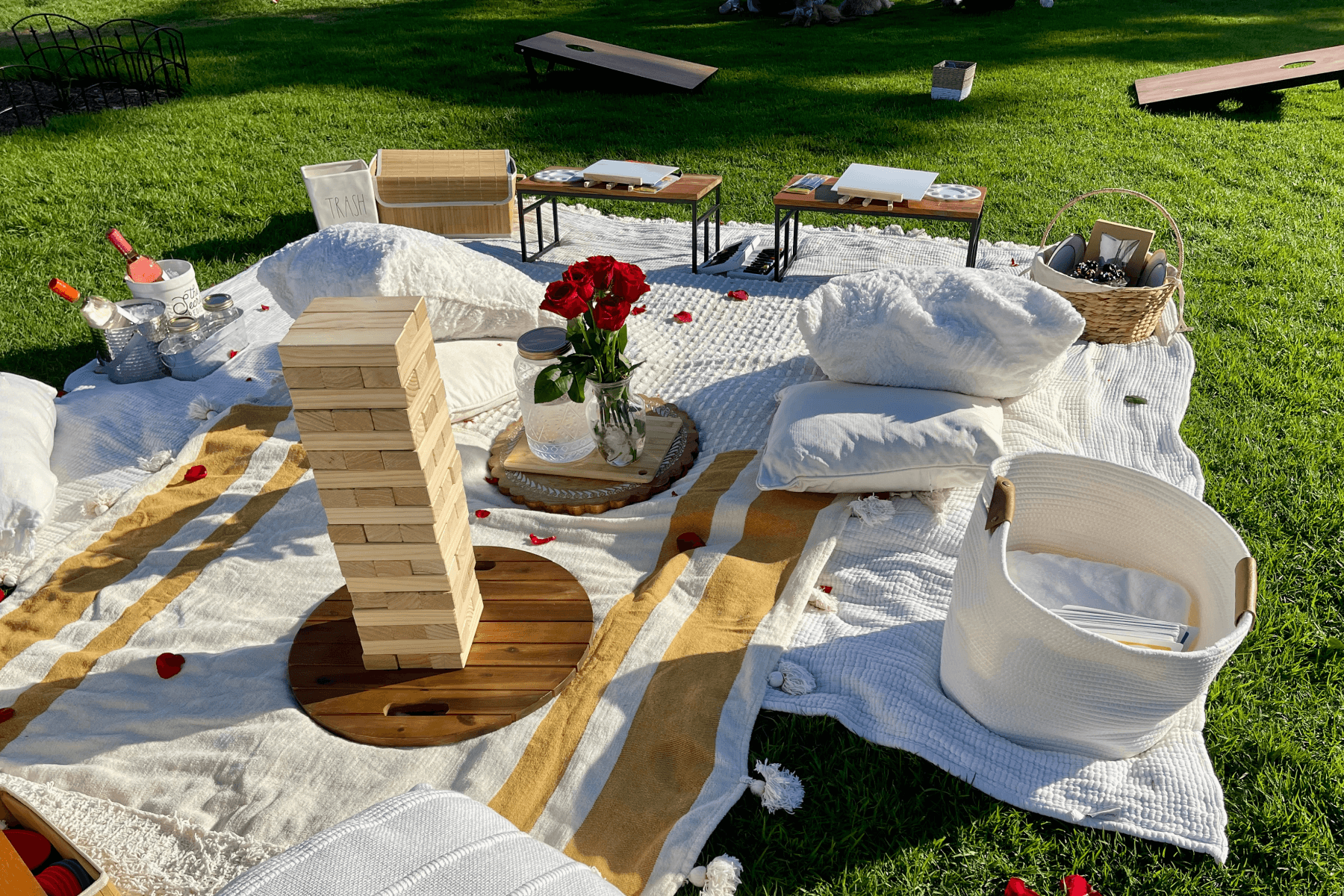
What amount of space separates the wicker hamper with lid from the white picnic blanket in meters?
1.31

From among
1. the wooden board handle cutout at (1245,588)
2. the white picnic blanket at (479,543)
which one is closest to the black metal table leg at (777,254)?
the white picnic blanket at (479,543)

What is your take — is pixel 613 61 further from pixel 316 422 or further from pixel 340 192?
pixel 316 422

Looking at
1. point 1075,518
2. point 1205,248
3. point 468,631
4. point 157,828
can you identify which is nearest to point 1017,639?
point 1075,518

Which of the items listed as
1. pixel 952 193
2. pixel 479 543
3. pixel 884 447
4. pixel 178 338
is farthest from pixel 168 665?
pixel 952 193

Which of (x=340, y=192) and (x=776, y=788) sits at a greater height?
(x=340, y=192)

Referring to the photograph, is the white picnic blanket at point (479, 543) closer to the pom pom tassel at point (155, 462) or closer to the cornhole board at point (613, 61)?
the pom pom tassel at point (155, 462)

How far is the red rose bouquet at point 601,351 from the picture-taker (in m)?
2.33

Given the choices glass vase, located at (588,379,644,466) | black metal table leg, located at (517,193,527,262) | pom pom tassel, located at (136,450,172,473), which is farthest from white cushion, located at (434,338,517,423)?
black metal table leg, located at (517,193,527,262)

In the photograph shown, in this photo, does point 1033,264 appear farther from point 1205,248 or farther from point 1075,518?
point 1075,518

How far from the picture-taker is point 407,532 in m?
1.83

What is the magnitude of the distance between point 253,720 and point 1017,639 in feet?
5.47

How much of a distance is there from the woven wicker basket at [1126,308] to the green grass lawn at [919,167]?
0.89ft

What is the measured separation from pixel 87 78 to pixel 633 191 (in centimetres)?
674

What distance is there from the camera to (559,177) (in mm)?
4652
